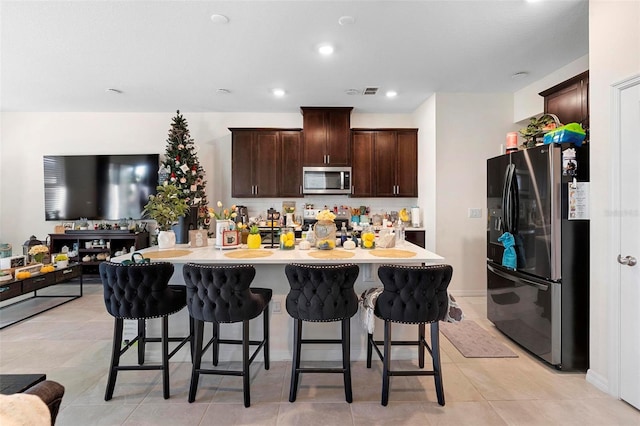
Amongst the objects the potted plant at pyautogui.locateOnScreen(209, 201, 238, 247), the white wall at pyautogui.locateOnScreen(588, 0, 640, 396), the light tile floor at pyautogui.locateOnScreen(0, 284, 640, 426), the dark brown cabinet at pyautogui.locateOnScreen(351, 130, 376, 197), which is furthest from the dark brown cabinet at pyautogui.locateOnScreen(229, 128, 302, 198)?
the white wall at pyautogui.locateOnScreen(588, 0, 640, 396)

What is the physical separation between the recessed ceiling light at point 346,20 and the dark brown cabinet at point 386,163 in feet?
8.38

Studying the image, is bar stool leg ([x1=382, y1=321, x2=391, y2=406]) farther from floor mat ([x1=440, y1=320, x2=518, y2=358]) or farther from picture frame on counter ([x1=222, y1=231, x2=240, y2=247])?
picture frame on counter ([x1=222, y1=231, x2=240, y2=247])

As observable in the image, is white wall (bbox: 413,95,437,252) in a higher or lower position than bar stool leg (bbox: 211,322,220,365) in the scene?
higher

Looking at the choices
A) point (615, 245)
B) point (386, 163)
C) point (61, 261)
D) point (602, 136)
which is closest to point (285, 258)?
point (615, 245)

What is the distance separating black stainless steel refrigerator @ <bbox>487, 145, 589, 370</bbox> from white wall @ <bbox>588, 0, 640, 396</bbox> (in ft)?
0.56

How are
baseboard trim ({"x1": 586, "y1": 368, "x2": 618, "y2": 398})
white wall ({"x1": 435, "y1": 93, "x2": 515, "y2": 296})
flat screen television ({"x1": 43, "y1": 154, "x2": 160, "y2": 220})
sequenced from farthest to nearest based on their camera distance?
flat screen television ({"x1": 43, "y1": 154, "x2": 160, "y2": 220}), white wall ({"x1": 435, "y1": 93, "x2": 515, "y2": 296}), baseboard trim ({"x1": 586, "y1": 368, "x2": 618, "y2": 398})

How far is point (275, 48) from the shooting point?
3.15 meters

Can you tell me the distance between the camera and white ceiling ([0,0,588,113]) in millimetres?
2547

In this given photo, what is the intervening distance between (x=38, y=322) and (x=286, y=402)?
334 cm

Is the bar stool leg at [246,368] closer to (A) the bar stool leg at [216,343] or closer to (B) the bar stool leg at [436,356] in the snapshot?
(A) the bar stool leg at [216,343]

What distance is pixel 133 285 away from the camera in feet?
6.80

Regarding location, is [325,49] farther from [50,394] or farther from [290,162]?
[50,394]

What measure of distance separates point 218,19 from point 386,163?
3.36m

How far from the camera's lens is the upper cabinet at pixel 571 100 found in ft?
9.71
